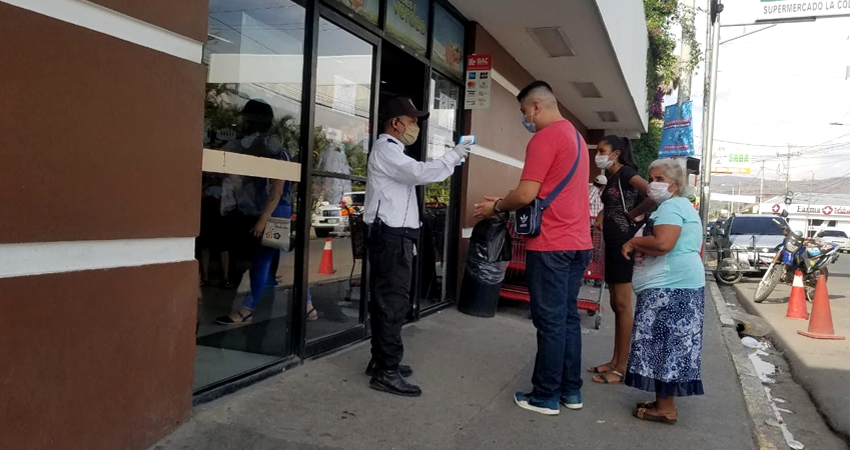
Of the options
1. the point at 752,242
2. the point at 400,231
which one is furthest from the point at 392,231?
the point at 752,242

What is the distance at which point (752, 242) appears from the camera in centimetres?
1458

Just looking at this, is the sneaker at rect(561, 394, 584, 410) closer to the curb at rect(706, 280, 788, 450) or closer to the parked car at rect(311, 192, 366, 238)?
the curb at rect(706, 280, 788, 450)

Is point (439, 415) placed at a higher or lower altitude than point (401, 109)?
lower

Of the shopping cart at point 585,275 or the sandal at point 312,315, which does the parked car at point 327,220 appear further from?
the shopping cart at point 585,275

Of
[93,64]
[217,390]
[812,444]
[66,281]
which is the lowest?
[812,444]

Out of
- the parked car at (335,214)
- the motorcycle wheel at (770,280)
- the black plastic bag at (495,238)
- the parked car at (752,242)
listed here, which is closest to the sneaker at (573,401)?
the black plastic bag at (495,238)

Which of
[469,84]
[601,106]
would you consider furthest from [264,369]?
[601,106]

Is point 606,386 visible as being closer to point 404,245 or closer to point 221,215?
point 404,245

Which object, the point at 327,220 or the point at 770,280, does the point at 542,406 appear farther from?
the point at 770,280

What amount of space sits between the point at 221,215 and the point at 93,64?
182 cm

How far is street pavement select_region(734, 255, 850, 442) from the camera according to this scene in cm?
495

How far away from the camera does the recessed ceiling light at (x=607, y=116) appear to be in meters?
13.3

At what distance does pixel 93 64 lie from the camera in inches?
95.8

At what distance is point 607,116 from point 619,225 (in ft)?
33.1
